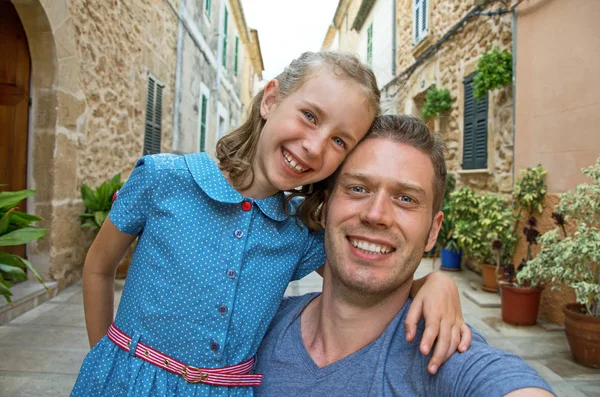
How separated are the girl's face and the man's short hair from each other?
0.05 metres

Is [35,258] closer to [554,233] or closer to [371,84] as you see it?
[371,84]

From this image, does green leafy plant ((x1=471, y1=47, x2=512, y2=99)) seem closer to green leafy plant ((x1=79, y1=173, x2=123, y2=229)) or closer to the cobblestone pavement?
the cobblestone pavement

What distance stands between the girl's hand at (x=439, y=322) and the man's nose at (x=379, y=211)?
249mm

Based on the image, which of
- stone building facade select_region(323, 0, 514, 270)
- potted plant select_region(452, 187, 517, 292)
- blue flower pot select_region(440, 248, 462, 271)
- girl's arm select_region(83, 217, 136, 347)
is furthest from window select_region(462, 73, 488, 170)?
girl's arm select_region(83, 217, 136, 347)

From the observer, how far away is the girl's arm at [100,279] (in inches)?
66.0

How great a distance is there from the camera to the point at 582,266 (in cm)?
368

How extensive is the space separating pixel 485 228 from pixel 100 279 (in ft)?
15.9

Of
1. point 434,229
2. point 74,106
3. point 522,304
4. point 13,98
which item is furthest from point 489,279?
point 13,98

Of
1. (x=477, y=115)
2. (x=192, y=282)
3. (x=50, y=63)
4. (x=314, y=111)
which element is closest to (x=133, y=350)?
(x=192, y=282)

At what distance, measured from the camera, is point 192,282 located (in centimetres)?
146

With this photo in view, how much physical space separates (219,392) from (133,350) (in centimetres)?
30

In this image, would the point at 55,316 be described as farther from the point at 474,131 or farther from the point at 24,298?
the point at 474,131

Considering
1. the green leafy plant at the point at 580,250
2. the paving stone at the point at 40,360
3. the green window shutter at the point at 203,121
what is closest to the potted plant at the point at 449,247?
the green leafy plant at the point at 580,250

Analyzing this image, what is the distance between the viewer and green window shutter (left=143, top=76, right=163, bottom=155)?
7660 mm
